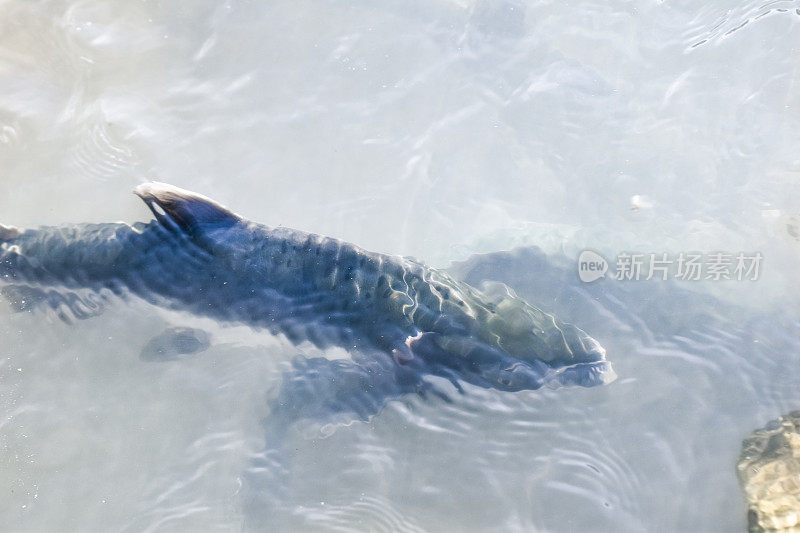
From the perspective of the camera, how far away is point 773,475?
11.8 ft

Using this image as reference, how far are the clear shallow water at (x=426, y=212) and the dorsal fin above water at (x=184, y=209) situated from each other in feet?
2.92

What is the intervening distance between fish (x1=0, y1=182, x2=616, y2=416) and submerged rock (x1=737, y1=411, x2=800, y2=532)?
1079 mm

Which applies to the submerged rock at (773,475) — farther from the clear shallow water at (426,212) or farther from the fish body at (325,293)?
the fish body at (325,293)

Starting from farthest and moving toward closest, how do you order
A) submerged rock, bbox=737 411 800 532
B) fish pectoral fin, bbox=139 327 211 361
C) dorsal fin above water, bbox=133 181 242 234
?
fish pectoral fin, bbox=139 327 211 361, dorsal fin above water, bbox=133 181 242 234, submerged rock, bbox=737 411 800 532

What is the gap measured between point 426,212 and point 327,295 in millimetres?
1788

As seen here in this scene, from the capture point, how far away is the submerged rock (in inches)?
134

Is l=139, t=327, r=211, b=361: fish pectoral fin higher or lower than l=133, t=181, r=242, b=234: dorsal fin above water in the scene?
lower

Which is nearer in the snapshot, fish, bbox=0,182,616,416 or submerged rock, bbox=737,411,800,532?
submerged rock, bbox=737,411,800,532

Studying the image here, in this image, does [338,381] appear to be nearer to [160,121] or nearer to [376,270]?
[376,270]

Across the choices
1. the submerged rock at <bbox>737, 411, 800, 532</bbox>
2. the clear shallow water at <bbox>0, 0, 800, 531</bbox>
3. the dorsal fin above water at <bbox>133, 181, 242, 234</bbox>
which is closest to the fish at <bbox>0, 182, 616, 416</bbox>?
the dorsal fin above water at <bbox>133, 181, 242, 234</bbox>

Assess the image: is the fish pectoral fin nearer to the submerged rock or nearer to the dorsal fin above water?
the dorsal fin above water

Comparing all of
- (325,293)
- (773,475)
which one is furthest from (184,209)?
(773,475)

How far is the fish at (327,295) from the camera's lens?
3723mm

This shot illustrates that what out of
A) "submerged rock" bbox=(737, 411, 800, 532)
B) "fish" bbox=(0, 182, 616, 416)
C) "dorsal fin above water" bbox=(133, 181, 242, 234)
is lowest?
"submerged rock" bbox=(737, 411, 800, 532)
